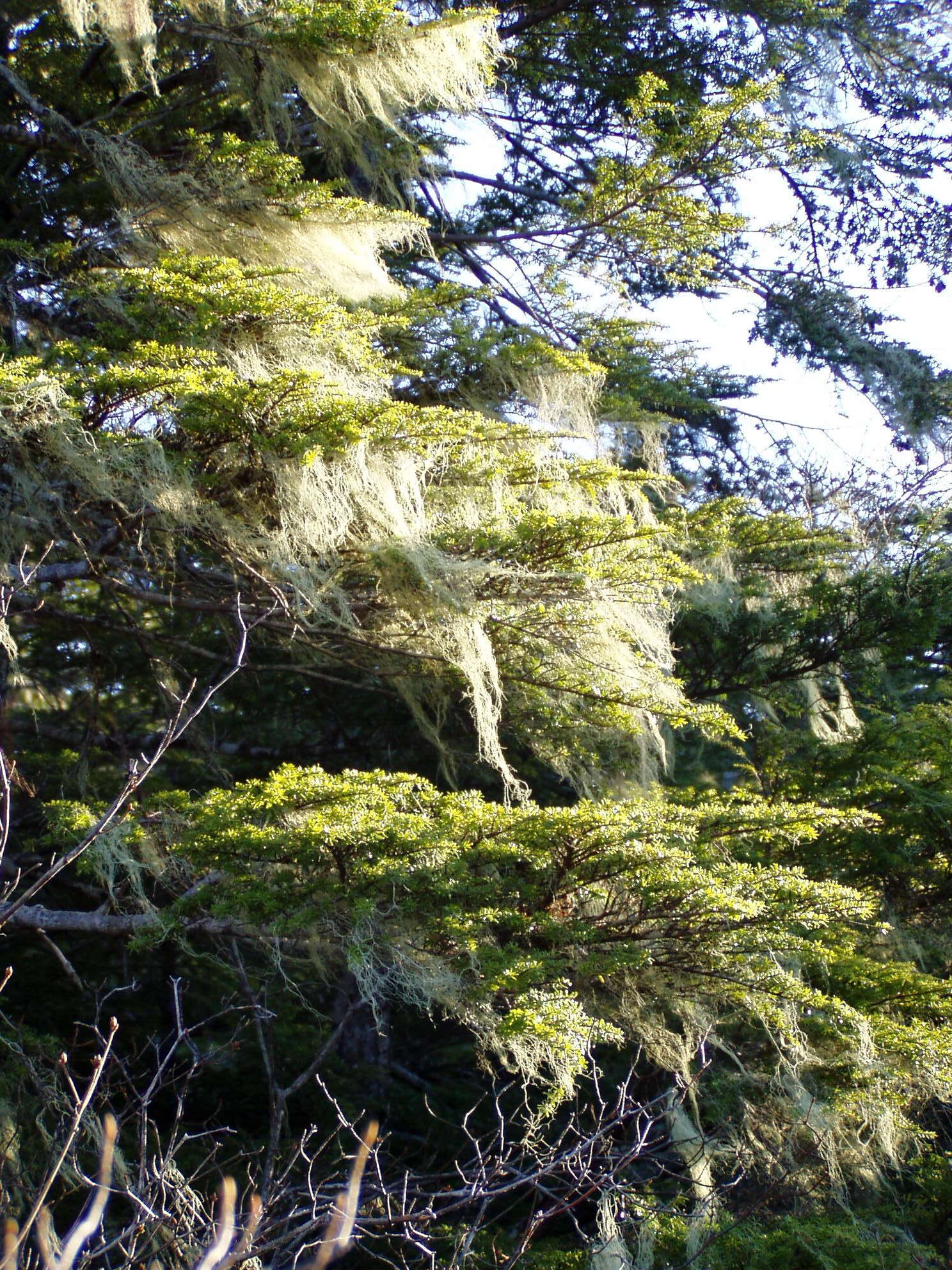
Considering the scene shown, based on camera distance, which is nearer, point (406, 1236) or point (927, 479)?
point (406, 1236)

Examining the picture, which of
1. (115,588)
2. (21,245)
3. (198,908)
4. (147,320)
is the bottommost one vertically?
(198,908)

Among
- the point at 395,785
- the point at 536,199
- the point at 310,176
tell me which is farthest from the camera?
the point at 536,199

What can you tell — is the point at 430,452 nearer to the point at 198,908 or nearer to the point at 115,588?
the point at 115,588

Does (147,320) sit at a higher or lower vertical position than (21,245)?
lower

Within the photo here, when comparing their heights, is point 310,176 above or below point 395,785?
above

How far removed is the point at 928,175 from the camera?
808 cm

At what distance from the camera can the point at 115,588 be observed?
17.5 feet

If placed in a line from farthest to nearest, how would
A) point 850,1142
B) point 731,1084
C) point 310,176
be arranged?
point 310,176, point 731,1084, point 850,1142

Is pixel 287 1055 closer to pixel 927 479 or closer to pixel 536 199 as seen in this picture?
pixel 927 479

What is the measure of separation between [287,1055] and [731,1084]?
3.51m

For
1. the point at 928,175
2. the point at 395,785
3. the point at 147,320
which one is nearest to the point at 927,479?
the point at 928,175

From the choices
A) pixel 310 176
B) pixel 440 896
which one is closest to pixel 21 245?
pixel 310 176

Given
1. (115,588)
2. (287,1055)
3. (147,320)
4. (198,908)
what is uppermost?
(147,320)

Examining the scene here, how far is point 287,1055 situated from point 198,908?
362cm
